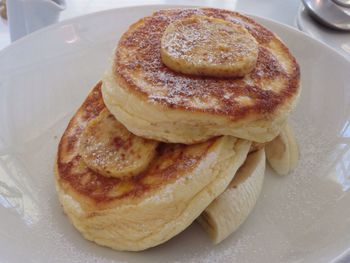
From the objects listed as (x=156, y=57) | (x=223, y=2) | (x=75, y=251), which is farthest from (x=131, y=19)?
(x=75, y=251)

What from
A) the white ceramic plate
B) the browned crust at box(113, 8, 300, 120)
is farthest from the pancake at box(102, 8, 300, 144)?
the white ceramic plate

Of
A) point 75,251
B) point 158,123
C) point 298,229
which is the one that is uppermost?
point 158,123

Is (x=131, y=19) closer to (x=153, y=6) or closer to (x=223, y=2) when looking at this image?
(x=153, y=6)

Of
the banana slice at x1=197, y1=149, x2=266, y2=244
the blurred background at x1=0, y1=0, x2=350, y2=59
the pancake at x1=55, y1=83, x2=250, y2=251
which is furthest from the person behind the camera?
the blurred background at x1=0, y1=0, x2=350, y2=59

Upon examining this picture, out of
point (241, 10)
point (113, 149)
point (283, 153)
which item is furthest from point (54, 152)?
point (241, 10)

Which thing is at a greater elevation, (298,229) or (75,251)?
(298,229)

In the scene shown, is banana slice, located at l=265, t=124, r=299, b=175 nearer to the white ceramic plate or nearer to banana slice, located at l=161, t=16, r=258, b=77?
the white ceramic plate

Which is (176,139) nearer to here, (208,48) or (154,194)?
(154,194)
